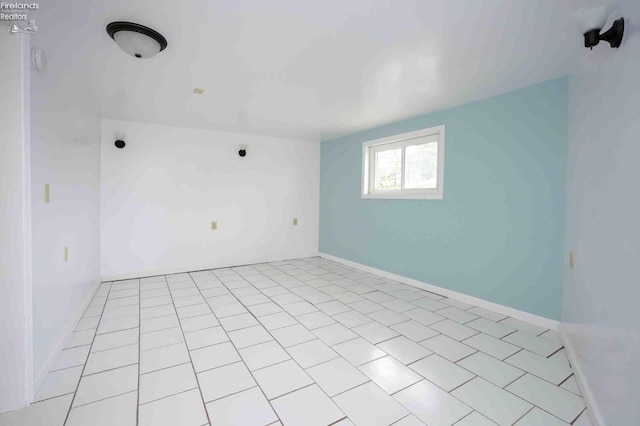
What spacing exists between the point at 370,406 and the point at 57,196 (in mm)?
2592

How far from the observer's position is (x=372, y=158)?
173 inches

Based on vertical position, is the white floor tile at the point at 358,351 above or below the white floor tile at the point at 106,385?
above

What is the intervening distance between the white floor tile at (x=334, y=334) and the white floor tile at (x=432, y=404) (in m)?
0.68

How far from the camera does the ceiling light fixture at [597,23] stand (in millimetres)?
1271

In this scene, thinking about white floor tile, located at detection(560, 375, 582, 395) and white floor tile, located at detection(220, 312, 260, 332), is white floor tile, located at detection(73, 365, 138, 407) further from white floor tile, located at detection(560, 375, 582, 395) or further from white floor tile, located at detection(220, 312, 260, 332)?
white floor tile, located at detection(560, 375, 582, 395)

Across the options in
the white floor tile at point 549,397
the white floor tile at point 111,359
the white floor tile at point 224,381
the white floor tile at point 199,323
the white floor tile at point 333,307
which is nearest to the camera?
the white floor tile at point 549,397

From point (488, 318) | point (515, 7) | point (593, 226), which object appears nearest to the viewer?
point (515, 7)

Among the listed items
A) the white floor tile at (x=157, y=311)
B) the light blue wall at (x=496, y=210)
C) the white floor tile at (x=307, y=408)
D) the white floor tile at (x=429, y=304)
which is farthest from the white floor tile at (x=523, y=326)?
the white floor tile at (x=157, y=311)

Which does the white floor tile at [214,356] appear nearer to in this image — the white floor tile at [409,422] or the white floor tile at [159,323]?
the white floor tile at [159,323]

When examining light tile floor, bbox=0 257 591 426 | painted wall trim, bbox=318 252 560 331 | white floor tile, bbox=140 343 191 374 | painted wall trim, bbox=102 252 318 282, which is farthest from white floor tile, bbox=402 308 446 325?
painted wall trim, bbox=102 252 318 282

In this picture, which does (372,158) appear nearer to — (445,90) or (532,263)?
(445,90)

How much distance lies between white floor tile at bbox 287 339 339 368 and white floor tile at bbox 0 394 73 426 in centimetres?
128

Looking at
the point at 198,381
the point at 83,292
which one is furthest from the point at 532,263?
the point at 83,292

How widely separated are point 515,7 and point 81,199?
149 inches
